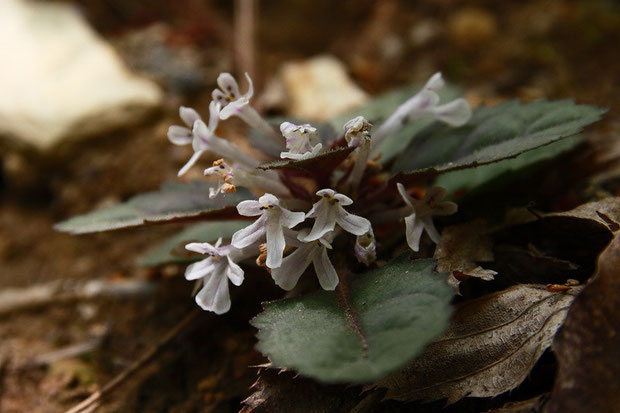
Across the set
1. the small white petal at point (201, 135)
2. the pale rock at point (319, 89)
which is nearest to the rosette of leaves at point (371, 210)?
the small white petal at point (201, 135)

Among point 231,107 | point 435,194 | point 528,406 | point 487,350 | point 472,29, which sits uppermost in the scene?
point 472,29

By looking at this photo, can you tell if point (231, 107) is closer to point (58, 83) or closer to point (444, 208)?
point (444, 208)

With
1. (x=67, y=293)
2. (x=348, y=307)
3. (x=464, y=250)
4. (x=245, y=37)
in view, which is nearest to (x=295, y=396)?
(x=348, y=307)

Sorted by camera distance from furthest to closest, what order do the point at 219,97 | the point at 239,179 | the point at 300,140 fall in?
the point at 219,97 → the point at 239,179 → the point at 300,140

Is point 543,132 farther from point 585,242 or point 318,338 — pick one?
point 318,338

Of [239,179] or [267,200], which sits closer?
[267,200]

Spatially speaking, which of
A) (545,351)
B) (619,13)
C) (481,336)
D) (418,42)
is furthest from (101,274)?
(619,13)

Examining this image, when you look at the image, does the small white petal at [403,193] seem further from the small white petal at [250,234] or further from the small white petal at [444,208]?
the small white petal at [250,234]
